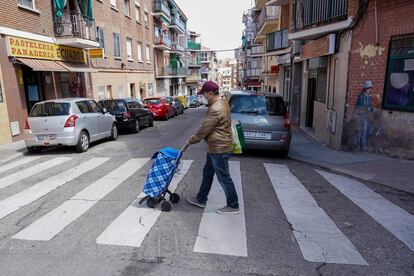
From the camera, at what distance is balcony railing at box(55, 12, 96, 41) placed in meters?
14.7

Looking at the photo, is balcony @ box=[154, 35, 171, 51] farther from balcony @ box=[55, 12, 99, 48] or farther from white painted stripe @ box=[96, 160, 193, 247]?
white painted stripe @ box=[96, 160, 193, 247]

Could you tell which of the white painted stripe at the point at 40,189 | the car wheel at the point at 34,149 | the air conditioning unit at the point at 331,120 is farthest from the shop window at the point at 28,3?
the air conditioning unit at the point at 331,120

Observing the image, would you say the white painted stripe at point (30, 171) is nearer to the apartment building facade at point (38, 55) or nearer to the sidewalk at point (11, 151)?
the sidewalk at point (11, 151)

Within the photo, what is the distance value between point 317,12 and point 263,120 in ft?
19.2

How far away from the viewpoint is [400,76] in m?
7.85


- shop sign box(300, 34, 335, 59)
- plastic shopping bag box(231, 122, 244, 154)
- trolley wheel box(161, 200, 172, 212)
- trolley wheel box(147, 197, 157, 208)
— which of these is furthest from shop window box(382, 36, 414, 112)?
trolley wheel box(147, 197, 157, 208)

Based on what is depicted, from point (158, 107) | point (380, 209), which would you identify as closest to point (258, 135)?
point (380, 209)

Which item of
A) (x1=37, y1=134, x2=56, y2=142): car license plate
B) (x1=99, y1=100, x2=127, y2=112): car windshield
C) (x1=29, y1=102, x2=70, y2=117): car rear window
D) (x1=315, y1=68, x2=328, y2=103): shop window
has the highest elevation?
(x1=315, y1=68, x2=328, y2=103): shop window

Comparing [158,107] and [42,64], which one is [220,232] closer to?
[42,64]

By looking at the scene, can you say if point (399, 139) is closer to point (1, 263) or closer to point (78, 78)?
point (1, 263)

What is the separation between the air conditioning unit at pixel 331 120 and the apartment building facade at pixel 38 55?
10.8 meters

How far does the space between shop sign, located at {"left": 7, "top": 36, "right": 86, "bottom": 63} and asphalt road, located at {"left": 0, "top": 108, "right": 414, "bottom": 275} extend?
7312mm

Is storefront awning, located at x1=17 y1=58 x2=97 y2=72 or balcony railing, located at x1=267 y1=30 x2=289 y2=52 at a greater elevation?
balcony railing, located at x1=267 y1=30 x2=289 y2=52

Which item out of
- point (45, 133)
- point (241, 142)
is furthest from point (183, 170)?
point (45, 133)
